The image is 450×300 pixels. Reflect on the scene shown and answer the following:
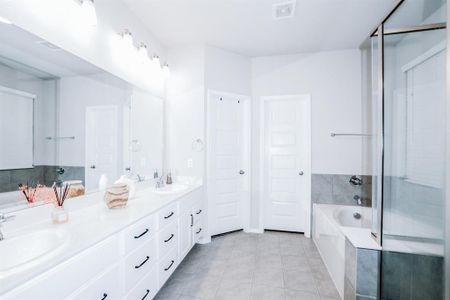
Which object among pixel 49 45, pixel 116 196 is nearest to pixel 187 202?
pixel 116 196

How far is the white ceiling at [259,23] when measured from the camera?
7.21ft

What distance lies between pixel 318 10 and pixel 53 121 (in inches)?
103

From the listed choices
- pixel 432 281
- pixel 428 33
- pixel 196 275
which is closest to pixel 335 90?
pixel 428 33

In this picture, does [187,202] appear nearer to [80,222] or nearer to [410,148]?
[80,222]

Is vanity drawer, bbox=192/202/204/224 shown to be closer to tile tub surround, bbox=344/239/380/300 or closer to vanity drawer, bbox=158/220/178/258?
vanity drawer, bbox=158/220/178/258

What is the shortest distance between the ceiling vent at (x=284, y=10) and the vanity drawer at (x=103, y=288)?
8.60 feet

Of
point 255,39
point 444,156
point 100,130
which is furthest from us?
point 255,39

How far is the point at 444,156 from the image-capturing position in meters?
1.05

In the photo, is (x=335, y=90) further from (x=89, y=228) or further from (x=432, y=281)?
(x=89, y=228)

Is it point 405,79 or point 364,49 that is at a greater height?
point 364,49

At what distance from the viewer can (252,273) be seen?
87.2 inches

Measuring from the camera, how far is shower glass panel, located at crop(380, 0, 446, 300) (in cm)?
111

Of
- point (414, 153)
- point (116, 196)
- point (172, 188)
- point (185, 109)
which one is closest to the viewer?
point (414, 153)

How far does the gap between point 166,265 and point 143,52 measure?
219cm
